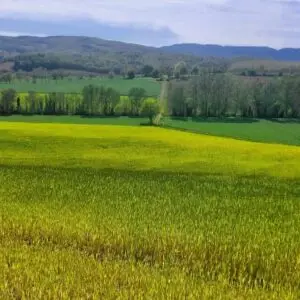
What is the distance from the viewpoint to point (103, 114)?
95062 mm

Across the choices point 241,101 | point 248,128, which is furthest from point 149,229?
point 241,101

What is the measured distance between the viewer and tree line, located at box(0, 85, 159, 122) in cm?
9356

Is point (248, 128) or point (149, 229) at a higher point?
point (149, 229)

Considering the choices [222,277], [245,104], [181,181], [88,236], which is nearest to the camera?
[222,277]

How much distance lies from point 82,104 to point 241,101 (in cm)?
2646

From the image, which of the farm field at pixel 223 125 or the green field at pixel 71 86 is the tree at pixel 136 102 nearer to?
the farm field at pixel 223 125

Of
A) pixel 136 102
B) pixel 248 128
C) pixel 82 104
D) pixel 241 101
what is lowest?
pixel 248 128

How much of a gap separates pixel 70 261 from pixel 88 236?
6.65 feet

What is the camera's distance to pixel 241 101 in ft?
317

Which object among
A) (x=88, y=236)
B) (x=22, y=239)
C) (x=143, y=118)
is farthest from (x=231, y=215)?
(x=143, y=118)

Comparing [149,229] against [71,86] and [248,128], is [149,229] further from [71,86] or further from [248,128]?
[71,86]

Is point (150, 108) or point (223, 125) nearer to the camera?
point (223, 125)

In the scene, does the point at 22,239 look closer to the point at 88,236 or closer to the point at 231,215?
the point at 88,236

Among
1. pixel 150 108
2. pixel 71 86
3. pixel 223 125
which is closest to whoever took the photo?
pixel 223 125
